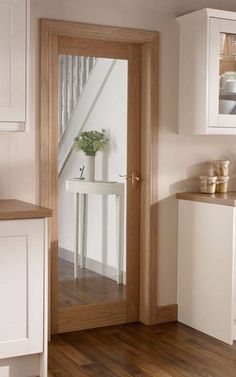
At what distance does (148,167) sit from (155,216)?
0.34 metres

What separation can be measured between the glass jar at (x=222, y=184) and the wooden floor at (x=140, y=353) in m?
0.97

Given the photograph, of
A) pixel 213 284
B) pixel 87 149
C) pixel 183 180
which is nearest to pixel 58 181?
pixel 87 149

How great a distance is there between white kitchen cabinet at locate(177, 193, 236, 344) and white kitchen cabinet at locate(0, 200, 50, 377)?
48.8 inches

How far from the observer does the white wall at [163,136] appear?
3.96m

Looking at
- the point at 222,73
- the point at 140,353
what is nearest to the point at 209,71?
the point at 222,73

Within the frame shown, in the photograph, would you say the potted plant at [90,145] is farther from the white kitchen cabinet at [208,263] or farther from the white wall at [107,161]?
the white kitchen cabinet at [208,263]

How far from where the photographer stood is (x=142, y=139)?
445cm

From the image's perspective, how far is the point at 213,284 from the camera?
13.7ft

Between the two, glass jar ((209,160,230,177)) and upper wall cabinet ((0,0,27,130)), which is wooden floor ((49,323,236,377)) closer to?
glass jar ((209,160,230,177))

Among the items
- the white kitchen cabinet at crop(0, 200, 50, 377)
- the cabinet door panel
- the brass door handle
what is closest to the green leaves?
the brass door handle

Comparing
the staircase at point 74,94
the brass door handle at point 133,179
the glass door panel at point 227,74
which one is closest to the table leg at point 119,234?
the brass door handle at point 133,179

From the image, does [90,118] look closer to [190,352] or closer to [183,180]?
[183,180]

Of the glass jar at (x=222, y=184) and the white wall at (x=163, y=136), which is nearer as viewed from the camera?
the white wall at (x=163, y=136)

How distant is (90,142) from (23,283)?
1289 millimetres
